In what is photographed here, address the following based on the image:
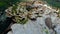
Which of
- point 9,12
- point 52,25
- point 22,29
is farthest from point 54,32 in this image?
point 9,12

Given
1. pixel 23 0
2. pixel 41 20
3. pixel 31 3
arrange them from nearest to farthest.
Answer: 1. pixel 41 20
2. pixel 31 3
3. pixel 23 0

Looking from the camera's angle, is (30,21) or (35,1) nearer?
(30,21)

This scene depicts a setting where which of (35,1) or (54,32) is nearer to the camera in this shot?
(54,32)

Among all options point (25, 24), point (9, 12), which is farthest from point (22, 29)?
point (9, 12)

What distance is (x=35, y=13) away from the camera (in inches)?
121

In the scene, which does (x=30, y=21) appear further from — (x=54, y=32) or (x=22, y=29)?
(x=54, y=32)

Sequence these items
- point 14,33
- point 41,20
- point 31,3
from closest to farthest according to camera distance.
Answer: point 14,33, point 41,20, point 31,3

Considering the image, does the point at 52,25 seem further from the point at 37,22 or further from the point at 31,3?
the point at 31,3

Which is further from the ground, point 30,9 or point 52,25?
point 30,9

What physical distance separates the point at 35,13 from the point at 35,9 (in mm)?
86

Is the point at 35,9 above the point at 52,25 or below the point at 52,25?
above

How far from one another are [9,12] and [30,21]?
1.17 feet

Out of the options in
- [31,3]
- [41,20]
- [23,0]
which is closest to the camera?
[41,20]

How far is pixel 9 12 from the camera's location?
3012 mm
